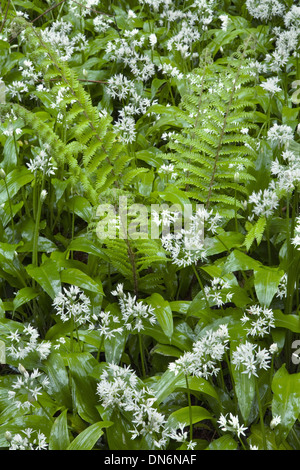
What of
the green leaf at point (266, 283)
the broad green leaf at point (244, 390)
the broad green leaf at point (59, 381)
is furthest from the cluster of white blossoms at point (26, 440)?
the green leaf at point (266, 283)

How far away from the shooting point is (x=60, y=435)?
2.30 m

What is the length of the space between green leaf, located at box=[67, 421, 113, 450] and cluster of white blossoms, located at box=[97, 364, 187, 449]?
90 millimetres

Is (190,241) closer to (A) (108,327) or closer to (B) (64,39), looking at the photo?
(A) (108,327)

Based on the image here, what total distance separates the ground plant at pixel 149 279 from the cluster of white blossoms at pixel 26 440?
1cm

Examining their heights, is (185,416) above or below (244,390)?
below

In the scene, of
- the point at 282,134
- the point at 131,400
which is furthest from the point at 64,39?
the point at 131,400

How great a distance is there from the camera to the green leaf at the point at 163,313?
8.64 feet

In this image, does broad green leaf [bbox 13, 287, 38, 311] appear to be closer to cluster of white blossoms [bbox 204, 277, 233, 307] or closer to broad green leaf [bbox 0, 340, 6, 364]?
broad green leaf [bbox 0, 340, 6, 364]

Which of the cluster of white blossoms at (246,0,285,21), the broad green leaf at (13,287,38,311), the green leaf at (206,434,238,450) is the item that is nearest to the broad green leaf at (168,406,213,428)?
the green leaf at (206,434,238,450)

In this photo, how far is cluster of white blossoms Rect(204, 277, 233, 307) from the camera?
8.64ft

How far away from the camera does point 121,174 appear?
10.8 ft

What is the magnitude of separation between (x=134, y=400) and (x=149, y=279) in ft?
2.57

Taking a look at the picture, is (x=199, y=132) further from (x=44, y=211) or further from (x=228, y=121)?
(x=44, y=211)

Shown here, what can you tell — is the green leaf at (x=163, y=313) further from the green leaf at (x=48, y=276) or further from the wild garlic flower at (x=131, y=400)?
the green leaf at (x=48, y=276)
